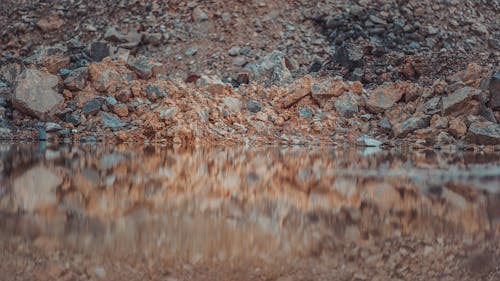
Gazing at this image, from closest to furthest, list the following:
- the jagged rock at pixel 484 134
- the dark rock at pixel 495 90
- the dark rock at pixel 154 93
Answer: the jagged rock at pixel 484 134
the dark rock at pixel 495 90
the dark rock at pixel 154 93

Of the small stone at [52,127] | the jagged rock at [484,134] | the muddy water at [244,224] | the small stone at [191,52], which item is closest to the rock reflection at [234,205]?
the muddy water at [244,224]

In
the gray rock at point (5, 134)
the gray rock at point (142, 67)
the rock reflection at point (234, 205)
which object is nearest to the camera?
the rock reflection at point (234, 205)

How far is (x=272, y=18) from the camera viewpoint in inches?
379

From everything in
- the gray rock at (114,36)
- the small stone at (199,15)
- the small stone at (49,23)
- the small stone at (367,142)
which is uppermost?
the small stone at (199,15)

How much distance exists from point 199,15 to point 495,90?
5479 millimetres

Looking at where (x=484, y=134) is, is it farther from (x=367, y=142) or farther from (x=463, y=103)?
(x=367, y=142)

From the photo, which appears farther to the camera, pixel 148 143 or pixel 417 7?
pixel 417 7

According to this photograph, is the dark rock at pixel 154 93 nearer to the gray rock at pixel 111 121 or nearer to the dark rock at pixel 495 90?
the gray rock at pixel 111 121

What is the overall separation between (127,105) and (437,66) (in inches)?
181

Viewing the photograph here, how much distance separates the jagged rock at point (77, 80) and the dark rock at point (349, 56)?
4055 mm

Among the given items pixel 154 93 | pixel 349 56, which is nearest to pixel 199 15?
pixel 349 56

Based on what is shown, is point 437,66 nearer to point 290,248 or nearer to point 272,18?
point 272,18

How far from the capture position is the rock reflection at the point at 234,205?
62.3 inches

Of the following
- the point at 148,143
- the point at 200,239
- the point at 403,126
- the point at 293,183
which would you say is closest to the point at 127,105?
the point at 148,143
